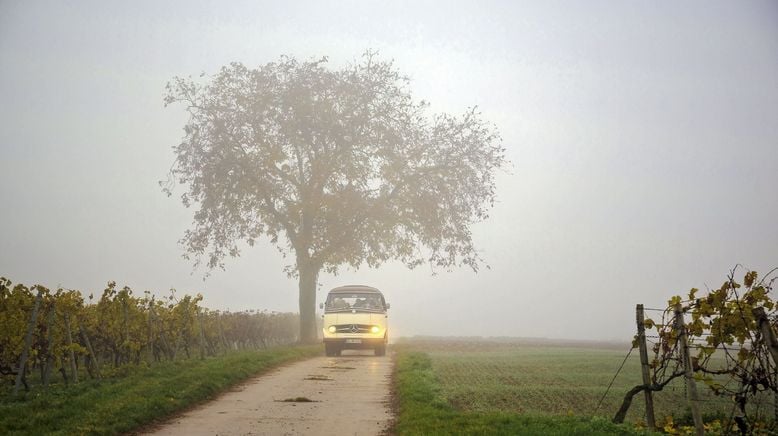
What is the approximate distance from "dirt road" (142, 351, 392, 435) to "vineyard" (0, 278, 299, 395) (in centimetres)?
517

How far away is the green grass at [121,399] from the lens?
12008mm

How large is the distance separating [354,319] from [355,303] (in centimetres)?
72

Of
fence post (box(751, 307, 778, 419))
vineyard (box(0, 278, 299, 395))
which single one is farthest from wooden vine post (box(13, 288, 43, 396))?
fence post (box(751, 307, 778, 419))

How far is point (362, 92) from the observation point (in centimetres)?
3606

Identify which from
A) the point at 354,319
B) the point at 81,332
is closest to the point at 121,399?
the point at 81,332

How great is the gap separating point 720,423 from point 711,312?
250 cm

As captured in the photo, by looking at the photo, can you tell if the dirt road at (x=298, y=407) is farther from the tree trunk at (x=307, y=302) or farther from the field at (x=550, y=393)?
the tree trunk at (x=307, y=302)

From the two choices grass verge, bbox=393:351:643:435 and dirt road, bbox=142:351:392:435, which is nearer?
grass verge, bbox=393:351:643:435

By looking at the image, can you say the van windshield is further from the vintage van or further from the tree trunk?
the tree trunk

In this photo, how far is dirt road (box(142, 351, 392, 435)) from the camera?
38.5 ft

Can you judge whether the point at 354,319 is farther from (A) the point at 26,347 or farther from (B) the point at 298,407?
(A) the point at 26,347

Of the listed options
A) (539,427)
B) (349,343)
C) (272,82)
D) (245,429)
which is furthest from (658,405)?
(272,82)

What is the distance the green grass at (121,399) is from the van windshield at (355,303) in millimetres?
5363

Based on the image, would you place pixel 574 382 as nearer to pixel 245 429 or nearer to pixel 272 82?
pixel 245 429
